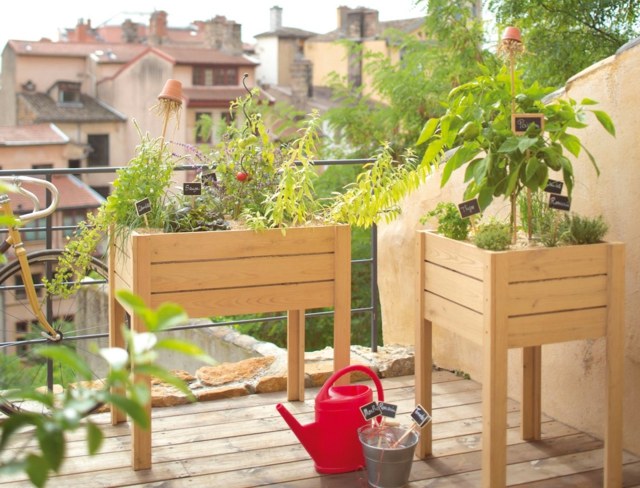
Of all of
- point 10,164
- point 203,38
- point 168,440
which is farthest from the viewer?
point 203,38

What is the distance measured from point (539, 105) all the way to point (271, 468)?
4.57ft

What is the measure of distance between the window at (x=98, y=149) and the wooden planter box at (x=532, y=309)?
79.8 feet

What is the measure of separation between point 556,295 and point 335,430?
795 millimetres

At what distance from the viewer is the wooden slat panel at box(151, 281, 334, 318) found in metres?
2.94

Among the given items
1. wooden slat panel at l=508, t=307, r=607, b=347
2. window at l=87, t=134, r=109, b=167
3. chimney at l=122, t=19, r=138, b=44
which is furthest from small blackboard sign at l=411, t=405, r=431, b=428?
chimney at l=122, t=19, r=138, b=44

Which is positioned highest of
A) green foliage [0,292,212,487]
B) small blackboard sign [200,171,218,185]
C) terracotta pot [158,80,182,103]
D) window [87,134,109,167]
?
window [87,134,109,167]

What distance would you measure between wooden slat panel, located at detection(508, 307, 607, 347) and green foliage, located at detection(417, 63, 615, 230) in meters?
0.36

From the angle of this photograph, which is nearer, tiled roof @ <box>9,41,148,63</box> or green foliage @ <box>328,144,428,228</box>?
green foliage @ <box>328,144,428,228</box>

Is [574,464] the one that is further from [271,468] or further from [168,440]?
[168,440]

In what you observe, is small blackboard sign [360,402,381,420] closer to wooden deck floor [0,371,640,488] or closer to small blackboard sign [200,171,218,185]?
wooden deck floor [0,371,640,488]

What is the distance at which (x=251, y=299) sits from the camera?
9.84ft

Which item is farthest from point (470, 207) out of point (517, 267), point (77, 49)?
point (77, 49)

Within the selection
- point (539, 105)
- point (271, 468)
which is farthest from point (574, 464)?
point (539, 105)

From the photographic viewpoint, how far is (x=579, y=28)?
659cm
